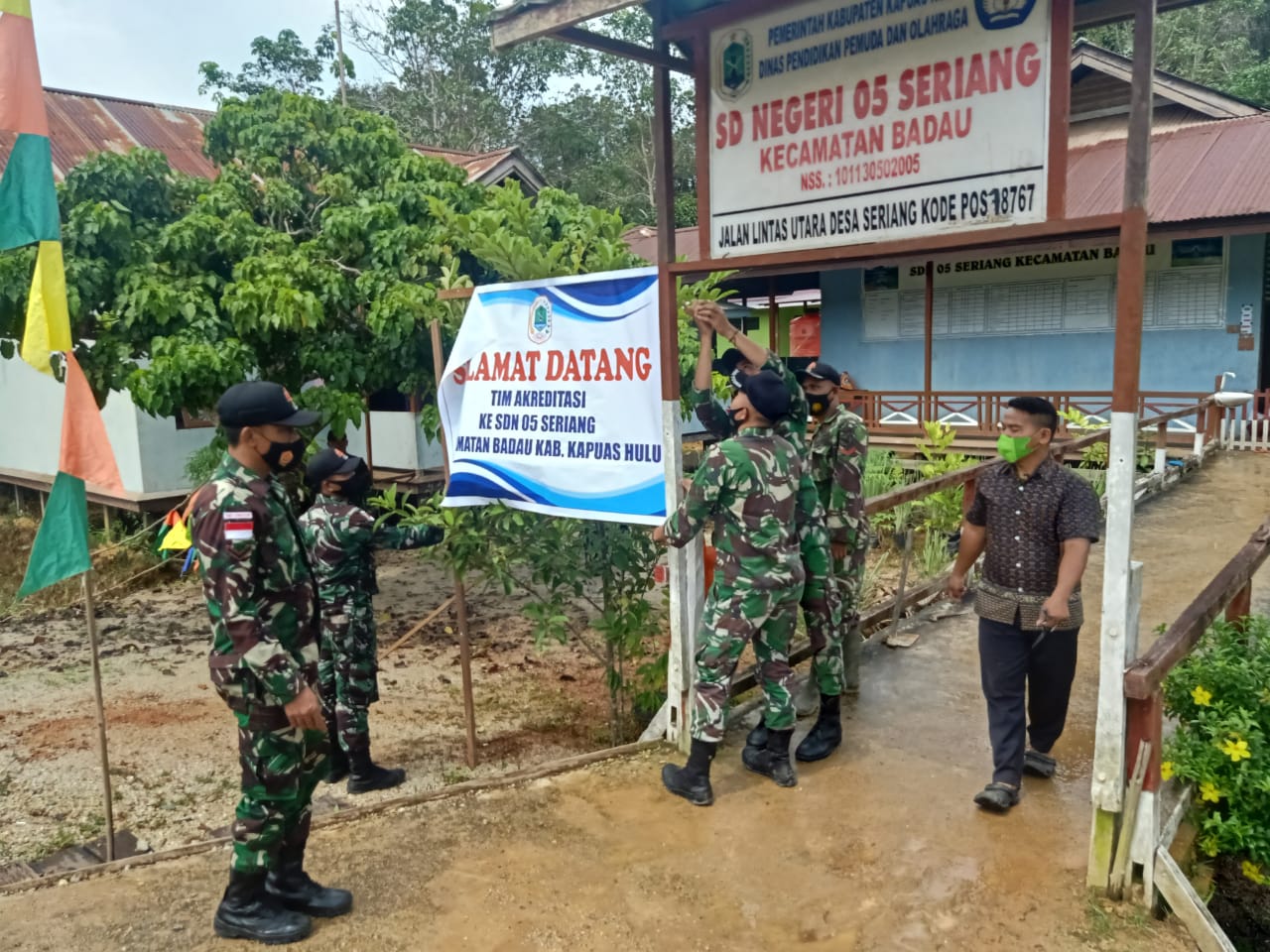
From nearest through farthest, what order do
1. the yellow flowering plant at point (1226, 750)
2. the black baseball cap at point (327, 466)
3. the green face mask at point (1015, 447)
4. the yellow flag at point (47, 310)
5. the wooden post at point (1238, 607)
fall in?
the yellow flowering plant at point (1226, 750)
the green face mask at point (1015, 447)
the yellow flag at point (47, 310)
the wooden post at point (1238, 607)
the black baseball cap at point (327, 466)

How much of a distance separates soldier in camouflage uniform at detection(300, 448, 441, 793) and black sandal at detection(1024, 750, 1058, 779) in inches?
110

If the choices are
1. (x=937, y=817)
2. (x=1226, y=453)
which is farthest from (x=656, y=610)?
(x=1226, y=453)

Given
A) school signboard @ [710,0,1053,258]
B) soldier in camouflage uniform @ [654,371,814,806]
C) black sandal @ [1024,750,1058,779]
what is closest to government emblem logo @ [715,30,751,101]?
school signboard @ [710,0,1053,258]

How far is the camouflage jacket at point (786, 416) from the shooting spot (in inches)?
A: 153

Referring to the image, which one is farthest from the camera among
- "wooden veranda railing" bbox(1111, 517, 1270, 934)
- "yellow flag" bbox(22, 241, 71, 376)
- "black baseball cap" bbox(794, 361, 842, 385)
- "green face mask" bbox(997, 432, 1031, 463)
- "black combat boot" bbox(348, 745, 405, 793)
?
"black combat boot" bbox(348, 745, 405, 793)

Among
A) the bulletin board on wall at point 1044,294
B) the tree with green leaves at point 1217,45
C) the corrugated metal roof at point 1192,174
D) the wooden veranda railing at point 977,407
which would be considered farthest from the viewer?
the tree with green leaves at point 1217,45

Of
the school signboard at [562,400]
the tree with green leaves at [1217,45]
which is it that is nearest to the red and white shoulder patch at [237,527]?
the school signboard at [562,400]

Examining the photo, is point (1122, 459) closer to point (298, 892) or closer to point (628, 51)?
point (628, 51)

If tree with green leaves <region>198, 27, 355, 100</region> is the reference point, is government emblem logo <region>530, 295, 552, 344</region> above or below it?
below

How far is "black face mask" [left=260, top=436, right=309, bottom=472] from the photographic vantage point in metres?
2.96

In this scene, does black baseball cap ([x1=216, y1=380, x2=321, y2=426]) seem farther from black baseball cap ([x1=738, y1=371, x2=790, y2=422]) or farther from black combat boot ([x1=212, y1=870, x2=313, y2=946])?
black baseball cap ([x1=738, y1=371, x2=790, y2=422])

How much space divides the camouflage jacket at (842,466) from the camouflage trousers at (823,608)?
335mm

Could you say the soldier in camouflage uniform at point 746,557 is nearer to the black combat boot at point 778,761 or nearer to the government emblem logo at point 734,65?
the black combat boot at point 778,761

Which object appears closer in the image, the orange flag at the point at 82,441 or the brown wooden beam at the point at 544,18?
the brown wooden beam at the point at 544,18
